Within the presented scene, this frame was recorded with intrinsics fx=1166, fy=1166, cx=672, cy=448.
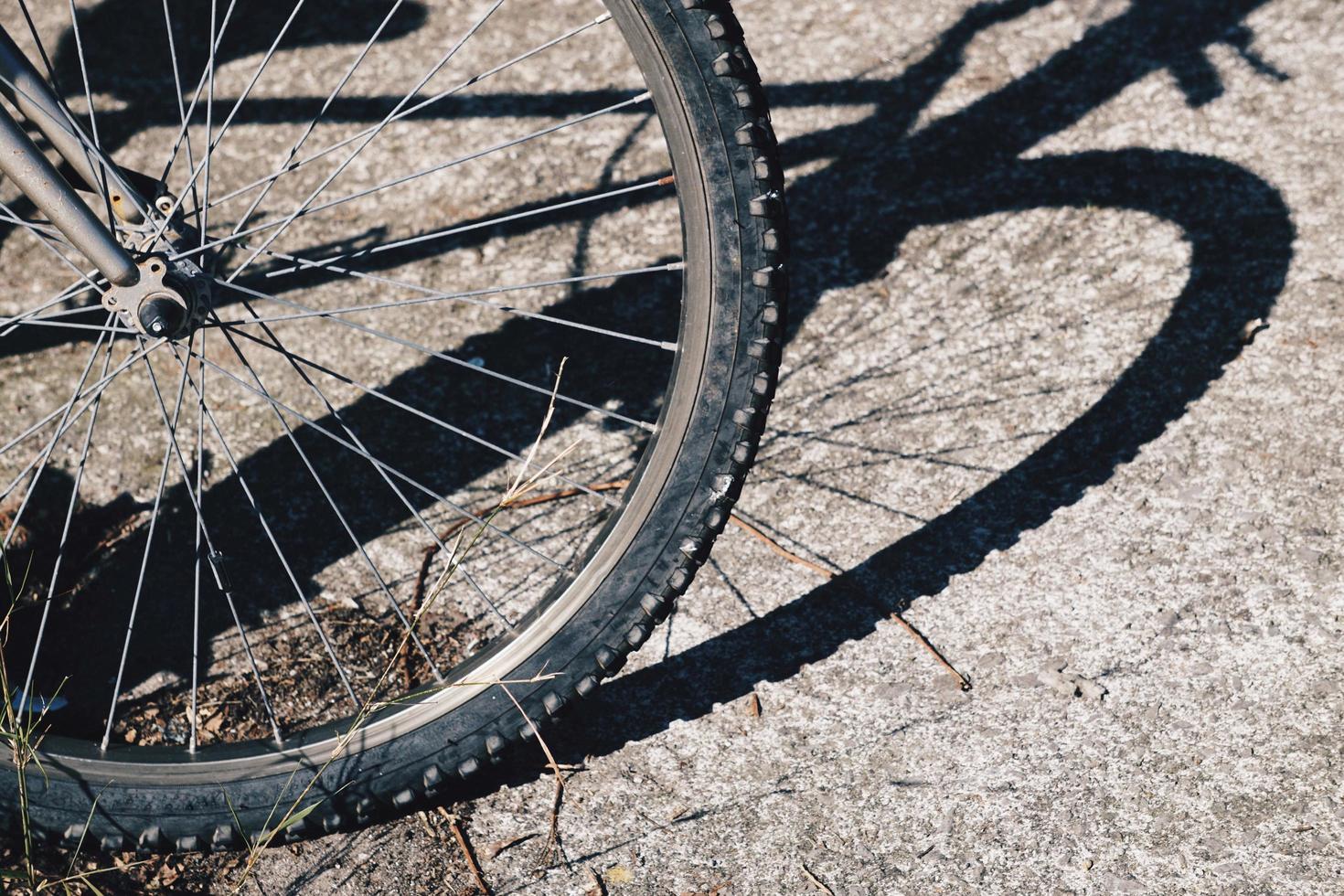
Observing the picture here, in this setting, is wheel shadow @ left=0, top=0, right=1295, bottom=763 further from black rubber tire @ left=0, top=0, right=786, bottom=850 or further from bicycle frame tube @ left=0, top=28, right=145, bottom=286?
bicycle frame tube @ left=0, top=28, right=145, bottom=286

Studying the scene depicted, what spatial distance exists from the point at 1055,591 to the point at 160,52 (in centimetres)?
263

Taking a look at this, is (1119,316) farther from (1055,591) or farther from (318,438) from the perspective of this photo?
(318,438)

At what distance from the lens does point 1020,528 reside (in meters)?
2.01

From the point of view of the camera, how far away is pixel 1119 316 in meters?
2.29

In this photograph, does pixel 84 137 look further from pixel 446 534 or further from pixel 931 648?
pixel 931 648

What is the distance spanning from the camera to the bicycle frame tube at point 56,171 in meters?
1.49

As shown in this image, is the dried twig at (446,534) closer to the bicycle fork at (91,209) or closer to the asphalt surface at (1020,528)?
the asphalt surface at (1020,528)

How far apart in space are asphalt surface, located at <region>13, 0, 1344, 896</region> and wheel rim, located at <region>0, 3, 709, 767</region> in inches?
10.7

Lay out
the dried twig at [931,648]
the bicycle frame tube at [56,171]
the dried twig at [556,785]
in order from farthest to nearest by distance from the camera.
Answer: the dried twig at [931,648] → the dried twig at [556,785] → the bicycle frame tube at [56,171]

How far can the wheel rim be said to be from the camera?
1710 millimetres

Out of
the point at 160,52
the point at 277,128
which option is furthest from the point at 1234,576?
the point at 160,52

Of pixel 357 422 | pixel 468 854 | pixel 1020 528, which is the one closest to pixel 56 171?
pixel 357 422

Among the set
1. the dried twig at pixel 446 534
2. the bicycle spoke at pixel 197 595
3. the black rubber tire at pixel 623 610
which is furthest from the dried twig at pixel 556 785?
the bicycle spoke at pixel 197 595

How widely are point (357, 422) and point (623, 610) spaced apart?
89 cm
